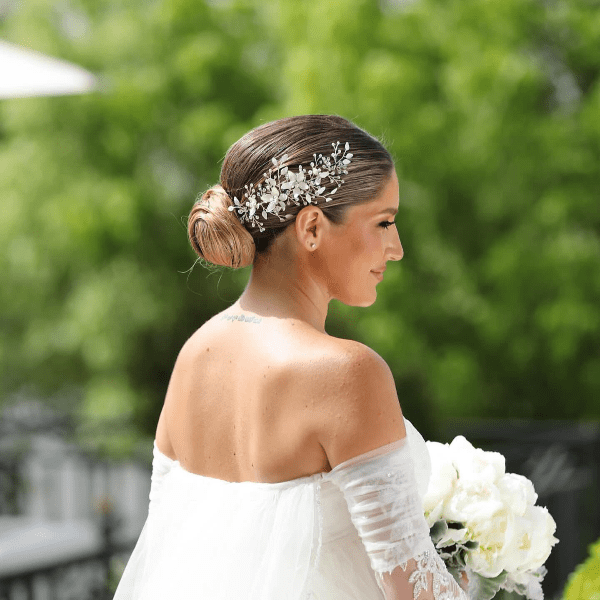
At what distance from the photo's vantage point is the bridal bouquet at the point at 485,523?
1.93 metres

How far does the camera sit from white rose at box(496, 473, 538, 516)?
1989 millimetres

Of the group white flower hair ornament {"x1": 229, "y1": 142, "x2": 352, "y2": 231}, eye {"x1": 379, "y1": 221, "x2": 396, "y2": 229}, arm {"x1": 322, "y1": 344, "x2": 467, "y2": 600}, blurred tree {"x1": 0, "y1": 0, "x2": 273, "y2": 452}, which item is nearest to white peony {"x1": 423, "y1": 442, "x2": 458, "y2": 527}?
arm {"x1": 322, "y1": 344, "x2": 467, "y2": 600}

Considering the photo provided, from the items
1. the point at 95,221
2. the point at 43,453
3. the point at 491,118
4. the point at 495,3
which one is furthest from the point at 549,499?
the point at 95,221

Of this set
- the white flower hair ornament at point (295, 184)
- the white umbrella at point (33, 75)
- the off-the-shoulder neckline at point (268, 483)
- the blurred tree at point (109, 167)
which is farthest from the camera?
the blurred tree at point (109, 167)

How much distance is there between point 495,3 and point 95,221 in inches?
231

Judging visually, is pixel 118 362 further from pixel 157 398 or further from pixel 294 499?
pixel 294 499

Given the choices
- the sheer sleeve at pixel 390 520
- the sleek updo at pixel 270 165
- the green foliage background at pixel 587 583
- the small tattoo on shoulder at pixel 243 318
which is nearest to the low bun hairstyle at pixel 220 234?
the sleek updo at pixel 270 165

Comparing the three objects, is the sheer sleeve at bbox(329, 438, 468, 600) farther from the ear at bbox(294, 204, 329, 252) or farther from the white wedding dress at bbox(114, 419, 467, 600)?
the ear at bbox(294, 204, 329, 252)

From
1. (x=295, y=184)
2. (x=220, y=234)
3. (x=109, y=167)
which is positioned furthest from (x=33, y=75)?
(x=109, y=167)

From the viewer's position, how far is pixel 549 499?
616 cm

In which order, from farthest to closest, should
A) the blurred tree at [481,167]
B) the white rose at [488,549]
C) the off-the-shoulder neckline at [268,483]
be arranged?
the blurred tree at [481,167], the white rose at [488,549], the off-the-shoulder neckline at [268,483]

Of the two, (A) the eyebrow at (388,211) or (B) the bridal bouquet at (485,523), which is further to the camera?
(B) the bridal bouquet at (485,523)

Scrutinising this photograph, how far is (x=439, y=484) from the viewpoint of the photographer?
6.45 feet

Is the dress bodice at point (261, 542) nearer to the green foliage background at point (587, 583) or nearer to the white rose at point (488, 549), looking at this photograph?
the white rose at point (488, 549)
